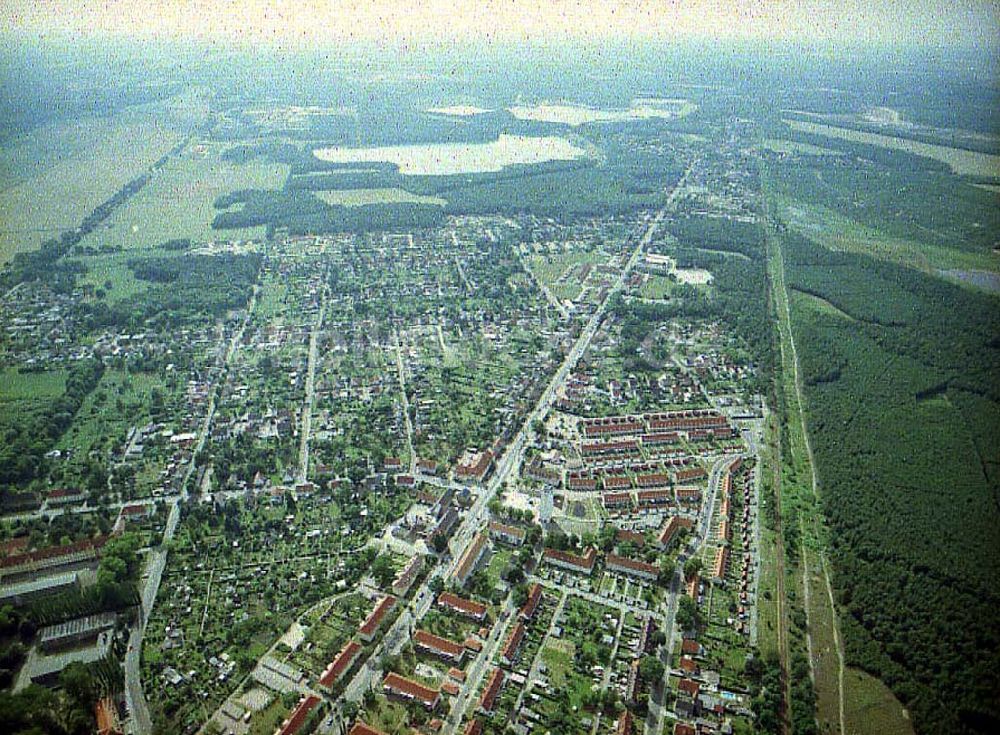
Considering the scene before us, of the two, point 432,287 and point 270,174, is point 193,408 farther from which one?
point 270,174

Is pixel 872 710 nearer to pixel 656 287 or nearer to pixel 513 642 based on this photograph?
pixel 513 642

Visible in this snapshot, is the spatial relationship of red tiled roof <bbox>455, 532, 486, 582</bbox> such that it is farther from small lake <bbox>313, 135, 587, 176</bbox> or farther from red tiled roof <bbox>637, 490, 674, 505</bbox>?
small lake <bbox>313, 135, 587, 176</bbox>

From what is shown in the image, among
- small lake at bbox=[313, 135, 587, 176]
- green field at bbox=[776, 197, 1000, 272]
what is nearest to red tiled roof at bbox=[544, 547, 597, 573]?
green field at bbox=[776, 197, 1000, 272]

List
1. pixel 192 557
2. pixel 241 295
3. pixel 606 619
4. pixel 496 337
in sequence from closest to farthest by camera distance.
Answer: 1. pixel 606 619
2. pixel 192 557
3. pixel 496 337
4. pixel 241 295

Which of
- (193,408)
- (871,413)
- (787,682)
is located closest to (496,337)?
(193,408)

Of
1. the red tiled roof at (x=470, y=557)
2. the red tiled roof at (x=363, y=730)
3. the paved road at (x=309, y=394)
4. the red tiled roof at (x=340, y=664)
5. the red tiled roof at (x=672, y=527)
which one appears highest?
the red tiled roof at (x=363, y=730)

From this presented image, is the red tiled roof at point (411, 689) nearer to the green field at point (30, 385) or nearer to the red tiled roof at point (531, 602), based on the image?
the red tiled roof at point (531, 602)

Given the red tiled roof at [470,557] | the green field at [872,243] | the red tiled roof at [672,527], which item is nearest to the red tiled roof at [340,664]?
the red tiled roof at [470,557]

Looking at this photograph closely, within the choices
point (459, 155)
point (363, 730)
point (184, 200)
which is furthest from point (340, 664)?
point (459, 155)
